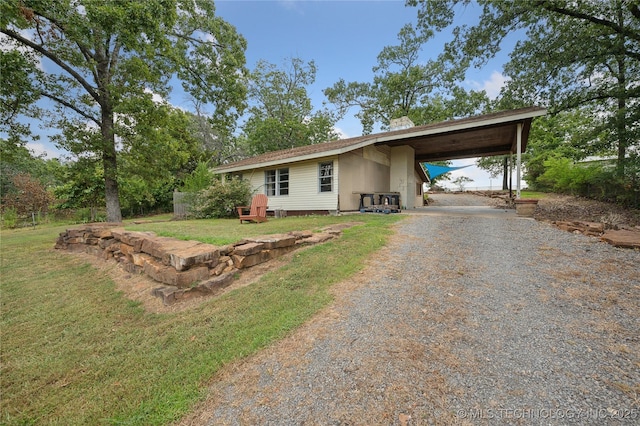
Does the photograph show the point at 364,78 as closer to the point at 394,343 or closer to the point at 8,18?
the point at 8,18

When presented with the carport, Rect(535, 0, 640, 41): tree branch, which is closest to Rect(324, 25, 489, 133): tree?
the carport


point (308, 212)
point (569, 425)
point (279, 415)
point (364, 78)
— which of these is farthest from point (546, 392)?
point (364, 78)

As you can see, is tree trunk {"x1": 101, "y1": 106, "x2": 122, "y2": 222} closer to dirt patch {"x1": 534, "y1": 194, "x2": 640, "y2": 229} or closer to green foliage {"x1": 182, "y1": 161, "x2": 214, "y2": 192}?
green foliage {"x1": 182, "y1": 161, "x2": 214, "y2": 192}

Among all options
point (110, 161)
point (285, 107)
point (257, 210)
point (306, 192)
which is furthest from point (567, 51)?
point (285, 107)

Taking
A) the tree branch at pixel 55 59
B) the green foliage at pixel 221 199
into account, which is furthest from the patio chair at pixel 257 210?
the tree branch at pixel 55 59

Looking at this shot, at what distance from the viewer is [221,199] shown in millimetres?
12031

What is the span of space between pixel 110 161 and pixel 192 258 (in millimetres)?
9053

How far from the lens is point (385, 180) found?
41.6ft

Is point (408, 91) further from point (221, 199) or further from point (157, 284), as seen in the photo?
point (157, 284)

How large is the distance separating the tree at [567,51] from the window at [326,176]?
24.0 feet

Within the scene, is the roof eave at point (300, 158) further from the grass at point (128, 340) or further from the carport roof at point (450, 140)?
the grass at point (128, 340)

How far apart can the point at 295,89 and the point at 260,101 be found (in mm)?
3690

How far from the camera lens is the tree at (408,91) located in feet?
70.4

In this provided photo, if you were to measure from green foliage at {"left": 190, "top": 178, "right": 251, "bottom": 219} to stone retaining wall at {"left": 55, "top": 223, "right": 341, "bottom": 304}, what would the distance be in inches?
255
